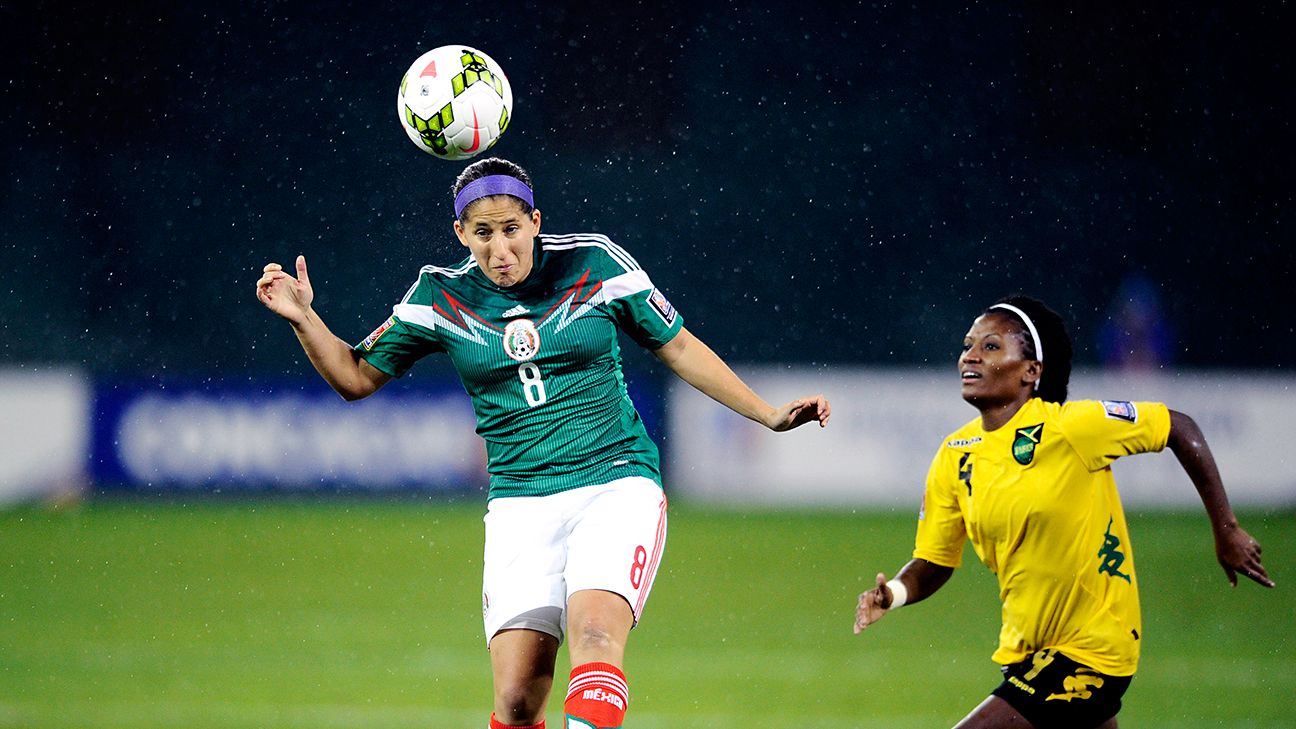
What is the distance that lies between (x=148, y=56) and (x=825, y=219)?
9.15m

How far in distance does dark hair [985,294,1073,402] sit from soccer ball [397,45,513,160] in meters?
1.94

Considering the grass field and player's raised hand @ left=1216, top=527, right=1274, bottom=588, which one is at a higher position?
player's raised hand @ left=1216, top=527, right=1274, bottom=588

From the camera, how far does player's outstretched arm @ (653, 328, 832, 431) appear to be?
4680 mm

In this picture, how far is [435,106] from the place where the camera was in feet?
17.8

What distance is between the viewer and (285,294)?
476 cm

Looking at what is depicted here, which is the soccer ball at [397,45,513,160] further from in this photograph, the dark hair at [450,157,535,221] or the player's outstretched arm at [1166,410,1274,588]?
the player's outstretched arm at [1166,410,1274,588]

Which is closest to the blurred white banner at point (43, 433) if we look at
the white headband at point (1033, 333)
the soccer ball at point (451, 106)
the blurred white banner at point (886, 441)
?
the blurred white banner at point (886, 441)

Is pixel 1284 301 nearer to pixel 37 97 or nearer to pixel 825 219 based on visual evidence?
pixel 825 219

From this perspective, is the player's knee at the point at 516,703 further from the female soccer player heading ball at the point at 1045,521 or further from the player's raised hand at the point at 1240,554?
the player's raised hand at the point at 1240,554

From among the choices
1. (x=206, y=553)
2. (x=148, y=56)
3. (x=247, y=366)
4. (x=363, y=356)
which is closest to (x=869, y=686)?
(x=363, y=356)

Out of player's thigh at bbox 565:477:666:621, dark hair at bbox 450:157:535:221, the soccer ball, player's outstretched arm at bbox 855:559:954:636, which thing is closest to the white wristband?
player's outstretched arm at bbox 855:559:954:636

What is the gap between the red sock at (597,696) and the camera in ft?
13.4

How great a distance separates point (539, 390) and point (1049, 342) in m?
1.56

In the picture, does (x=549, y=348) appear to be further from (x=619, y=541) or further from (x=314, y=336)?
(x=314, y=336)
